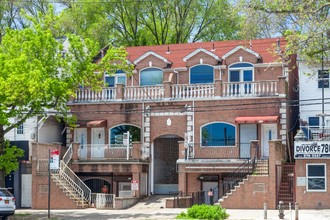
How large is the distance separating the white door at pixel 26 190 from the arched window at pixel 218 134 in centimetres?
1131

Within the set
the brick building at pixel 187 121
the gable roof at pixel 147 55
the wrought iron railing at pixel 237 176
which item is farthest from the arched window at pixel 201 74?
the wrought iron railing at pixel 237 176

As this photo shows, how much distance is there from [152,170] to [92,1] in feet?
79.1

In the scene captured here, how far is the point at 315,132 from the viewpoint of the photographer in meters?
41.6

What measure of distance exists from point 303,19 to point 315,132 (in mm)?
16022

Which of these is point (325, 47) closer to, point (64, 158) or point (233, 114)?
A: point (233, 114)

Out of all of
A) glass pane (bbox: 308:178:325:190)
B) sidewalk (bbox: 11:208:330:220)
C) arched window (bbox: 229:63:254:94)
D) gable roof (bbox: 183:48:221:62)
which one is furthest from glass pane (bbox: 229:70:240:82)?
sidewalk (bbox: 11:208:330:220)

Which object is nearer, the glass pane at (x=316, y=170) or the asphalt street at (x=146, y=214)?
the asphalt street at (x=146, y=214)

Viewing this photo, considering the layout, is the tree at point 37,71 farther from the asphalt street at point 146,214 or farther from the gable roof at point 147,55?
the gable roof at point 147,55

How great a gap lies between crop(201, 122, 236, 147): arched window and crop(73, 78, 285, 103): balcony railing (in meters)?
1.95

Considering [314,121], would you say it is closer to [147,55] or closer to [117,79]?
[147,55]

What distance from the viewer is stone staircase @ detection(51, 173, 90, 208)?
41.3 meters

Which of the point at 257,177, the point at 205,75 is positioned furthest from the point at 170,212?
the point at 205,75

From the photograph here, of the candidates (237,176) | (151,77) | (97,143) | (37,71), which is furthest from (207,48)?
(37,71)

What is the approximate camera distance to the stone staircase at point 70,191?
135ft
